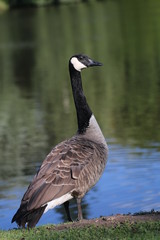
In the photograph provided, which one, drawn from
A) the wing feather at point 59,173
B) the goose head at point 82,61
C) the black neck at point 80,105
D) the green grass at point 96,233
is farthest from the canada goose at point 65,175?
the goose head at point 82,61

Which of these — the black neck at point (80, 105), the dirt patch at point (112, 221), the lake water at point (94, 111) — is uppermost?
the black neck at point (80, 105)

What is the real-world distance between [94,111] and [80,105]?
33.8 feet

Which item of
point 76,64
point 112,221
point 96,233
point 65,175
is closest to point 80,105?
point 76,64

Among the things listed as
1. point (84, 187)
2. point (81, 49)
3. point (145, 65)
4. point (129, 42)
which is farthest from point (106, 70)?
point (84, 187)

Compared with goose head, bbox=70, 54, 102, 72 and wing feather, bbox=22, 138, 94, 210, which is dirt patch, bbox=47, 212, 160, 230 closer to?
wing feather, bbox=22, 138, 94, 210

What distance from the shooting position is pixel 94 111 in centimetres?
1978

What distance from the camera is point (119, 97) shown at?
22344 mm

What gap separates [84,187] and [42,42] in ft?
124

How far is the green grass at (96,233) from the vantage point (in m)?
6.95

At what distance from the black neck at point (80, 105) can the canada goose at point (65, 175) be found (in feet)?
0.42

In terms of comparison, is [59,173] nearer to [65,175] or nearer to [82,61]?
[65,175]

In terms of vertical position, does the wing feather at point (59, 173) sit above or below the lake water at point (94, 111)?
above

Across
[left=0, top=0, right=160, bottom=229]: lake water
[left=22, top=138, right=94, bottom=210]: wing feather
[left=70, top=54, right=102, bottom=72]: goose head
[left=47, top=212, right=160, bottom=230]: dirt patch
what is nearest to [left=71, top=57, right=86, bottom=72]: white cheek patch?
[left=70, top=54, right=102, bottom=72]: goose head

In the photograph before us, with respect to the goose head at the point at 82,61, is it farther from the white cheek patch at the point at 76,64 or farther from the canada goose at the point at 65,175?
the canada goose at the point at 65,175
